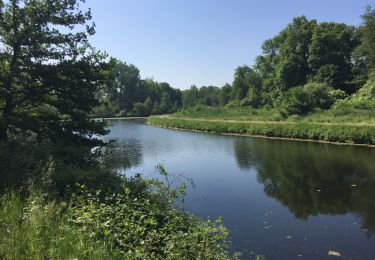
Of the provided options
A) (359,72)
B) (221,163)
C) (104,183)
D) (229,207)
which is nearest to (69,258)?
(104,183)

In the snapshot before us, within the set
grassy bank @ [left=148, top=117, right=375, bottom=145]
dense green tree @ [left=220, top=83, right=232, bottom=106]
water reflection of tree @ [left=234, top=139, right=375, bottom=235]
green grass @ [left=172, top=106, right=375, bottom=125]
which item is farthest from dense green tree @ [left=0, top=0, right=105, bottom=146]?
dense green tree @ [left=220, top=83, right=232, bottom=106]

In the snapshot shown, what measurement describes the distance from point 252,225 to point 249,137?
91.1 ft

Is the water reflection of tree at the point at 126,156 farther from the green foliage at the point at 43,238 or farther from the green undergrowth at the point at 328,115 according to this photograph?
the green undergrowth at the point at 328,115

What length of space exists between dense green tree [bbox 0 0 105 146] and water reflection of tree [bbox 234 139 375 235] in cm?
865

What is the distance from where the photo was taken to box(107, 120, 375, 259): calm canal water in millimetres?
10635

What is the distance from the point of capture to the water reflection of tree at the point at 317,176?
13930mm

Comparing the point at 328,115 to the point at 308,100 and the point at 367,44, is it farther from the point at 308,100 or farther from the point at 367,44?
the point at 367,44

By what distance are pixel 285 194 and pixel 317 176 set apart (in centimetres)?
395

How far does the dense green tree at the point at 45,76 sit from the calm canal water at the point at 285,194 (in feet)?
18.9

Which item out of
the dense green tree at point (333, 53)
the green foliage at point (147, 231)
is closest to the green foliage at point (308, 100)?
the dense green tree at point (333, 53)

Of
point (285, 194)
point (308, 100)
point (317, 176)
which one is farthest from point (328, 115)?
point (285, 194)

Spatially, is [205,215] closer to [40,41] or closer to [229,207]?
[229,207]

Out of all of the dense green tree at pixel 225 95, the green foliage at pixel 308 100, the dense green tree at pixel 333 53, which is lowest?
the green foliage at pixel 308 100

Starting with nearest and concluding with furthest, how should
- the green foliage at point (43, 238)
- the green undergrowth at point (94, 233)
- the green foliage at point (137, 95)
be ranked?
1. the green foliage at point (43, 238)
2. the green undergrowth at point (94, 233)
3. the green foliage at point (137, 95)
